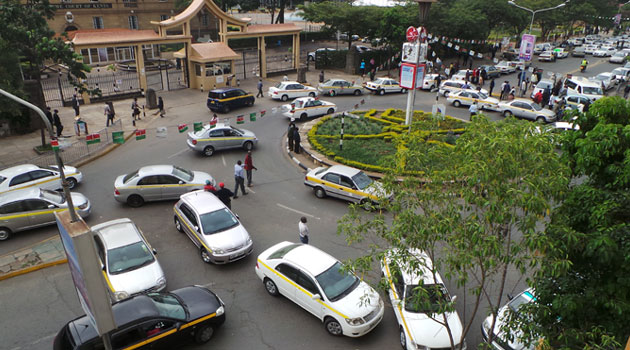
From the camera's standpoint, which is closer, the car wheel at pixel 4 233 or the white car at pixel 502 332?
the white car at pixel 502 332

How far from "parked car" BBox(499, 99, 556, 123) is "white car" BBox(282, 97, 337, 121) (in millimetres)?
11745

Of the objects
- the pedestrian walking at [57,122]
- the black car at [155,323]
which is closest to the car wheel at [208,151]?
the pedestrian walking at [57,122]

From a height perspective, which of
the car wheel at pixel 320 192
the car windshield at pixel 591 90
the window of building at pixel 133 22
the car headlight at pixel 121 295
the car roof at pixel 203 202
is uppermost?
the window of building at pixel 133 22

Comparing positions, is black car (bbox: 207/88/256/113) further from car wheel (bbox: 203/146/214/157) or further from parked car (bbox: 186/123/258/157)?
car wheel (bbox: 203/146/214/157)

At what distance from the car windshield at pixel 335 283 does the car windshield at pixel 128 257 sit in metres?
4.78

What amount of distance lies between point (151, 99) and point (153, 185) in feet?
49.3

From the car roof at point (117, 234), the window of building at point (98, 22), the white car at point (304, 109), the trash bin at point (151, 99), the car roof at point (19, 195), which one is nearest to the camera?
the car roof at point (117, 234)

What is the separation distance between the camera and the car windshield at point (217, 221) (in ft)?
42.8

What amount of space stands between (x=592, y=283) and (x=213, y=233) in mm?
9663

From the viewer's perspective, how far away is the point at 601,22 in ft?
226

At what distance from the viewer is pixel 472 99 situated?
99.2 feet

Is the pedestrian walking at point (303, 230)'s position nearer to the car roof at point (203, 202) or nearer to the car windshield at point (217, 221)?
the car windshield at point (217, 221)

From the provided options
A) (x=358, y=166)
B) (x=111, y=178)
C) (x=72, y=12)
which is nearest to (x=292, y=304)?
(x=358, y=166)

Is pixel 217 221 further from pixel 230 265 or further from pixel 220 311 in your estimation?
pixel 220 311
